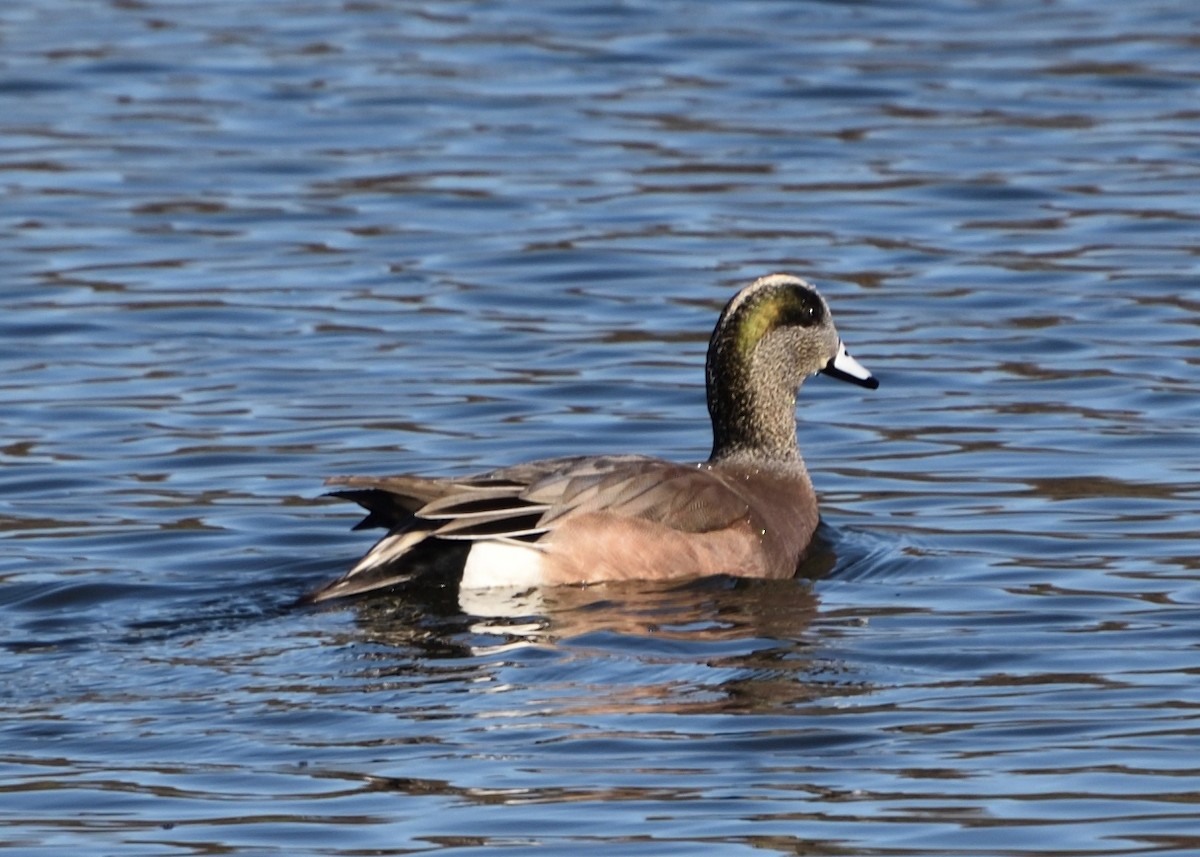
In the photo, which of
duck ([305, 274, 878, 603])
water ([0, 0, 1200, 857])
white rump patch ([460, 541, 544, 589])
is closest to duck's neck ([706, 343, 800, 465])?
duck ([305, 274, 878, 603])

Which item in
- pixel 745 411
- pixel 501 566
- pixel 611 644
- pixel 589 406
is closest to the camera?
pixel 611 644

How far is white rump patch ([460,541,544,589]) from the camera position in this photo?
8.37m

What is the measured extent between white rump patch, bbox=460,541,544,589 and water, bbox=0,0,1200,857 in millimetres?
232

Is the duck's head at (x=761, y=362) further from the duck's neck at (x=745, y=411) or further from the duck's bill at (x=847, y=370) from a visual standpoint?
the duck's bill at (x=847, y=370)

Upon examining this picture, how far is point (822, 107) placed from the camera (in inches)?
654

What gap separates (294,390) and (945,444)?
9.29 ft

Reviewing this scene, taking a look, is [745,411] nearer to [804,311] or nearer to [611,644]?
[804,311]

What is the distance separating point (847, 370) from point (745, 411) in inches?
19.0

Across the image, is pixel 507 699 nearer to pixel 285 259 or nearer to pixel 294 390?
pixel 294 390

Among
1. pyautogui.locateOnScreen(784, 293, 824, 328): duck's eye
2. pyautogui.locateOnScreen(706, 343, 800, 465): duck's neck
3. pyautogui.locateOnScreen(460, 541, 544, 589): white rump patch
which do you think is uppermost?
pyautogui.locateOnScreen(784, 293, 824, 328): duck's eye

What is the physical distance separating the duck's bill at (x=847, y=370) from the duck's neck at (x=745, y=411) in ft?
0.92

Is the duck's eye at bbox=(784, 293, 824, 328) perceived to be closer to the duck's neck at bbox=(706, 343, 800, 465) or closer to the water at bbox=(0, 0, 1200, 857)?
the duck's neck at bbox=(706, 343, 800, 465)

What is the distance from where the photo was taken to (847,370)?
970 centimetres

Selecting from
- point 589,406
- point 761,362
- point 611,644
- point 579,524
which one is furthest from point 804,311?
point 611,644
